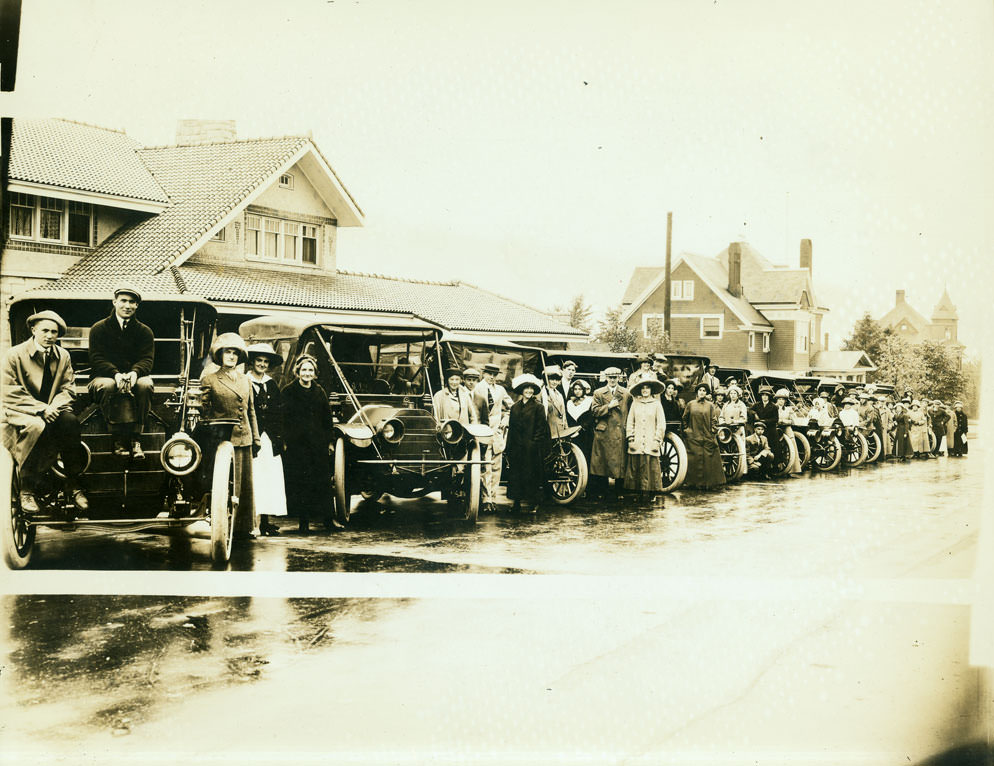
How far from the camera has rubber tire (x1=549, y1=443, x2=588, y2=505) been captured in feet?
13.7

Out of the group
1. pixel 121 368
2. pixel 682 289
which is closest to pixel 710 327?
pixel 682 289

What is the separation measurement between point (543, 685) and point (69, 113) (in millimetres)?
3088

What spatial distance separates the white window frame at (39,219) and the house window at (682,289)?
260 centimetres

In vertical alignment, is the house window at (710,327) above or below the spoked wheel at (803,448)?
above

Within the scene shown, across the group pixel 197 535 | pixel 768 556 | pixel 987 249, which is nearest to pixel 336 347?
pixel 197 535

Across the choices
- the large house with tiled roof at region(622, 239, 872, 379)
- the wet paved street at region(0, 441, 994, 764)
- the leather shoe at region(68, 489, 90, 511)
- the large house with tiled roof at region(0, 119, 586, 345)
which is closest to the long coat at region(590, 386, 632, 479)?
the large house with tiled roof at region(622, 239, 872, 379)

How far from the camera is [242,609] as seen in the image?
325 cm

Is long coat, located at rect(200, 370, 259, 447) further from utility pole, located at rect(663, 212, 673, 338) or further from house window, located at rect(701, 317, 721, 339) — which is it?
house window, located at rect(701, 317, 721, 339)

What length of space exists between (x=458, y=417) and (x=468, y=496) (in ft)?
1.38

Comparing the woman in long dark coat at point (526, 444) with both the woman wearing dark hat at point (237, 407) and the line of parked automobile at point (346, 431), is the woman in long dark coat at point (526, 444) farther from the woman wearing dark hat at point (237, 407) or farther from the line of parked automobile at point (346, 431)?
the woman wearing dark hat at point (237, 407)

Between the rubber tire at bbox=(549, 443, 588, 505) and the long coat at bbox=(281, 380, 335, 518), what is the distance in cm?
120

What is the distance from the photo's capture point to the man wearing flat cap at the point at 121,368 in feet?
11.1

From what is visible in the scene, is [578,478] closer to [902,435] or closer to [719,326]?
[719,326]

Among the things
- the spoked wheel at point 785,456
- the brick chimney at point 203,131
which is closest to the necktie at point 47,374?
the brick chimney at point 203,131
